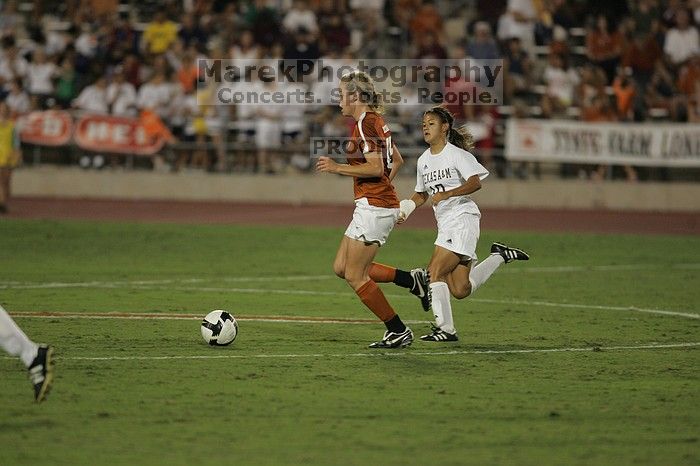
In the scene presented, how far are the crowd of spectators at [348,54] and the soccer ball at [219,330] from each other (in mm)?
14847

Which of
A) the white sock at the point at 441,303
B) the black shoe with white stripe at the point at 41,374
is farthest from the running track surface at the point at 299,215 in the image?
the black shoe with white stripe at the point at 41,374

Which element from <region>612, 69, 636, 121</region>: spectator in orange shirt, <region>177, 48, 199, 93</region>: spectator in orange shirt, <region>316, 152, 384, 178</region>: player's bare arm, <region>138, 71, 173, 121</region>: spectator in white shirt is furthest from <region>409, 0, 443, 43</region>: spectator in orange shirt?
<region>316, 152, 384, 178</region>: player's bare arm

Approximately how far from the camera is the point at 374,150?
32.9 ft

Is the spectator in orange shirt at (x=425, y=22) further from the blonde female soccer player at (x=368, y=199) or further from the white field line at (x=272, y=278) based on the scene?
the blonde female soccer player at (x=368, y=199)

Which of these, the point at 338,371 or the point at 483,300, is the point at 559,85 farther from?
the point at 338,371

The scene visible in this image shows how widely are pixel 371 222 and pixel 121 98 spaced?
17093mm

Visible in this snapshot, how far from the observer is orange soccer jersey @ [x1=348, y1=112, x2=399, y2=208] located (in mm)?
10070

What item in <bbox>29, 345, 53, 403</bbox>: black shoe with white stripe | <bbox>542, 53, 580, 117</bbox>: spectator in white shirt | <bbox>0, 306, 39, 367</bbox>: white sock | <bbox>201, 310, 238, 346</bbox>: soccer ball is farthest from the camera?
<bbox>542, 53, 580, 117</bbox>: spectator in white shirt

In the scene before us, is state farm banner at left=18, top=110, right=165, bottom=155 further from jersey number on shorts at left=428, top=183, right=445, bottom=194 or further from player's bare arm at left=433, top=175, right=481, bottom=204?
player's bare arm at left=433, top=175, right=481, bottom=204

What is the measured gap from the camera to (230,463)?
21.8 feet

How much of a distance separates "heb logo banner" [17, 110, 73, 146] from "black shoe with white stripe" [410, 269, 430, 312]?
1617cm

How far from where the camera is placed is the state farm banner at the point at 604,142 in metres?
24.7

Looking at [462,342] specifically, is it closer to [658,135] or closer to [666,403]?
[666,403]

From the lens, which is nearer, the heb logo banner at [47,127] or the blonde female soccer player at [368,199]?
the blonde female soccer player at [368,199]
